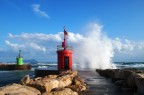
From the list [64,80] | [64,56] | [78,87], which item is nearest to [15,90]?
[64,80]

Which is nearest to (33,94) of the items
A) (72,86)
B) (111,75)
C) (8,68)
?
(72,86)

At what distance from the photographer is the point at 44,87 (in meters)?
18.4

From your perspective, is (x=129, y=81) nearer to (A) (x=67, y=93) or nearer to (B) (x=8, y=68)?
(A) (x=67, y=93)

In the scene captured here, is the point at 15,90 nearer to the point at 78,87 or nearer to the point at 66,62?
the point at 78,87

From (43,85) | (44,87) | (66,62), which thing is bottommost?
(44,87)

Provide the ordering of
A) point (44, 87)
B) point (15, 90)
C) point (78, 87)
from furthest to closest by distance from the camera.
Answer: point (78, 87), point (44, 87), point (15, 90)

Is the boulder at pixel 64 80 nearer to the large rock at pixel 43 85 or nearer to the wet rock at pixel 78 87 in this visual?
the wet rock at pixel 78 87

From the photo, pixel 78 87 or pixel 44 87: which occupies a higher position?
pixel 44 87

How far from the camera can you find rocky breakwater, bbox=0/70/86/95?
1510 cm

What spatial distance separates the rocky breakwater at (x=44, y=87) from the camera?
15.1m

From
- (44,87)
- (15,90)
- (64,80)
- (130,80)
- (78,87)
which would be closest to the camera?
(15,90)

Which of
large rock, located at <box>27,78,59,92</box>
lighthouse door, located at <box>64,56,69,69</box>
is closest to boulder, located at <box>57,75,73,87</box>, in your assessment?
large rock, located at <box>27,78,59,92</box>

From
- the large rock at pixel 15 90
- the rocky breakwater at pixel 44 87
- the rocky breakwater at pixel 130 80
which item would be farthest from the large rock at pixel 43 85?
the rocky breakwater at pixel 130 80

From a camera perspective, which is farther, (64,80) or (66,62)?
(66,62)
